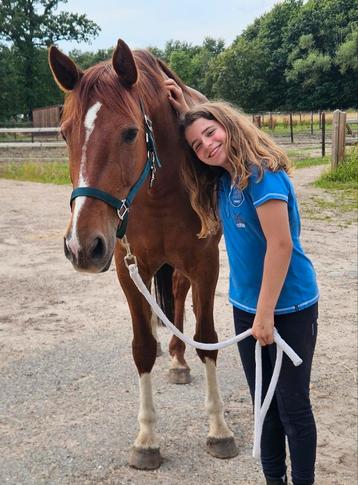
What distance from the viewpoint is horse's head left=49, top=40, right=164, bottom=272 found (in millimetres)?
1735

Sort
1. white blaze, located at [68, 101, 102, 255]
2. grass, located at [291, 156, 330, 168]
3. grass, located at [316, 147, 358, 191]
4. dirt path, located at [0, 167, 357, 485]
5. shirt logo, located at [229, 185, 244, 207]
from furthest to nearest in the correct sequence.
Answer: grass, located at [291, 156, 330, 168] → grass, located at [316, 147, 358, 191] → dirt path, located at [0, 167, 357, 485] → shirt logo, located at [229, 185, 244, 207] → white blaze, located at [68, 101, 102, 255]

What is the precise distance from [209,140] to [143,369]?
55.5 inches

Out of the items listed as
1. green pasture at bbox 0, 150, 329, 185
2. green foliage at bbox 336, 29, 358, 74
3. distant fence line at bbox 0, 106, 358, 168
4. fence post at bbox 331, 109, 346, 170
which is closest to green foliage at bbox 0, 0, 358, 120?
green foliage at bbox 336, 29, 358, 74

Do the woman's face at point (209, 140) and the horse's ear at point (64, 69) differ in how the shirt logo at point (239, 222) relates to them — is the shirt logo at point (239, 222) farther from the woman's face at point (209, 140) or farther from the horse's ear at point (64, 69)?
the horse's ear at point (64, 69)

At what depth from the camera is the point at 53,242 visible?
6695 mm

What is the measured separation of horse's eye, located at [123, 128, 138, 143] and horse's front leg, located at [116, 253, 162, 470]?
0.88 meters

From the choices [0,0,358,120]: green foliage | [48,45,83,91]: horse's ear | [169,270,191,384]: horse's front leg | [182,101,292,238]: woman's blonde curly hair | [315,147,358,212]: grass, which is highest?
[0,0,358,120]: green foliage

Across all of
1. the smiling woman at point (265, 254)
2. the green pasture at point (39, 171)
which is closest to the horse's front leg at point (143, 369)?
the smiling woman at point (265, 254)

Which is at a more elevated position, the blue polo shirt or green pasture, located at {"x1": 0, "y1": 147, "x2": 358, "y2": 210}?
the blue polo shirt

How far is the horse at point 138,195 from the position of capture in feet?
5.84

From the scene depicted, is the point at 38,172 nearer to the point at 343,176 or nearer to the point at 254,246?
the point at 343,176

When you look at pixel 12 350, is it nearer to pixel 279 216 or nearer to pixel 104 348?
pixel 104 348

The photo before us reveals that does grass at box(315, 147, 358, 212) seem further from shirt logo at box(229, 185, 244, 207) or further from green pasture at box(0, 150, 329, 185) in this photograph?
shirt logo at box(229, 185, 244, 207)

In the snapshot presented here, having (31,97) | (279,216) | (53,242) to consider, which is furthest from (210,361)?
(31,97)
